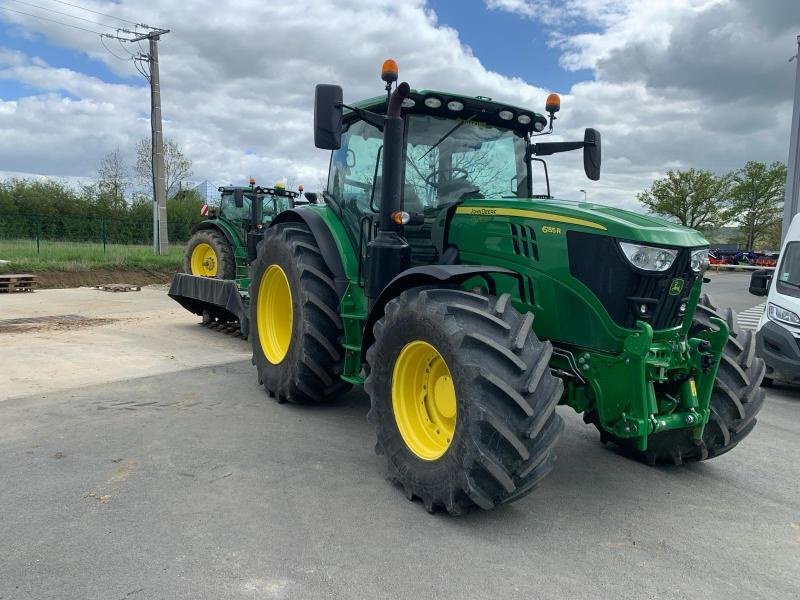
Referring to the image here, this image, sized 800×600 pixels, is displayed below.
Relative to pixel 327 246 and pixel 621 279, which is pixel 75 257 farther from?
pixel 621 279

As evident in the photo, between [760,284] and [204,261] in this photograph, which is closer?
[760,284]

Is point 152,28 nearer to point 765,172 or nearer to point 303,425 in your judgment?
point 303,425

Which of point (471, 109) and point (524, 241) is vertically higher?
point (471, 109)

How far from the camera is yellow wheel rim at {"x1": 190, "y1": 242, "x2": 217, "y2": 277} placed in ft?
38.9

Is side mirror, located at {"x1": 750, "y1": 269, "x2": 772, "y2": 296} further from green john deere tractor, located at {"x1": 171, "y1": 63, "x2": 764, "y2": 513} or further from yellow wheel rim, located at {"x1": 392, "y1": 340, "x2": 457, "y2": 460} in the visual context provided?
yellow wheel rim, located at {"x1": 392, "y1": 340, "x2": 457, "y2": 460}

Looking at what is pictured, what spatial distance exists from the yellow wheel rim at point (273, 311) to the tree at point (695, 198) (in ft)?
166

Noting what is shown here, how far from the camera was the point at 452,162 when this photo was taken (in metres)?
4.54

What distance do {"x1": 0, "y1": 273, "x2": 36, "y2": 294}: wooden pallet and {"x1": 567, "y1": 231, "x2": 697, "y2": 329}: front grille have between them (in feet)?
46.2

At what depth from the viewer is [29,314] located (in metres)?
10.7

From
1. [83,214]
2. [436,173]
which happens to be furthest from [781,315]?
[83,214]

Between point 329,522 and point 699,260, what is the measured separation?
263 cm

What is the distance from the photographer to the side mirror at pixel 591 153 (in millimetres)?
4926

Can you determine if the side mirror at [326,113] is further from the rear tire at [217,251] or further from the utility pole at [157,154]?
the utility pole at [157,154]

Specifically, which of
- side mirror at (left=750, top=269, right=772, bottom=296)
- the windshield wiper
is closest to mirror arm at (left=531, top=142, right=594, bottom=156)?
the windshield wiper
